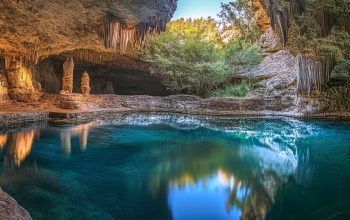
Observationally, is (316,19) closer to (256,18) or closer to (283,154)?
(283,154)

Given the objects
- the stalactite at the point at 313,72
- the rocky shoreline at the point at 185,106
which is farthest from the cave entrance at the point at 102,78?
the stalactite at the point at 313,72

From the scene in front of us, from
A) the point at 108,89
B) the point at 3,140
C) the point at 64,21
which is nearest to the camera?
the point at 3,140

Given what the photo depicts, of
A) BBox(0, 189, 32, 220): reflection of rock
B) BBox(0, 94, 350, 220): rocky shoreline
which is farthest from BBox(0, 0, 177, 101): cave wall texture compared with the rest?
BBox(0, 189, 32, 220): reflection of rock

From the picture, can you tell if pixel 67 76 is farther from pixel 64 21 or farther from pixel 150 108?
pixel 150 108

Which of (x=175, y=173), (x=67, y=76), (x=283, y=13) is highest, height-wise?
(x=283, y=13)

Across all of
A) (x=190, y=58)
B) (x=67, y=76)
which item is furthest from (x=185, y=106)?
(x=67, y=76)

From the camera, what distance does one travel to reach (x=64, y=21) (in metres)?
12.7

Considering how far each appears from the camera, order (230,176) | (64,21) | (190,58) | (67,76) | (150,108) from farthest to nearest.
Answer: (190,58) < (150,108) < (67,76) < (64,21) < (230,176)

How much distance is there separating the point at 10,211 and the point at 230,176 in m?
4.15

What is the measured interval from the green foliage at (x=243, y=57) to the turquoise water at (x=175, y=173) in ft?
32.5

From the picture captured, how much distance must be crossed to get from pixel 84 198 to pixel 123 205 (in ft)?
2.27

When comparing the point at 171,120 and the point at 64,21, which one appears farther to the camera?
the point at 171,120

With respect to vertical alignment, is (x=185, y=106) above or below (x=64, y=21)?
below

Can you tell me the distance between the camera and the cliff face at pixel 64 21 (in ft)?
36.7
